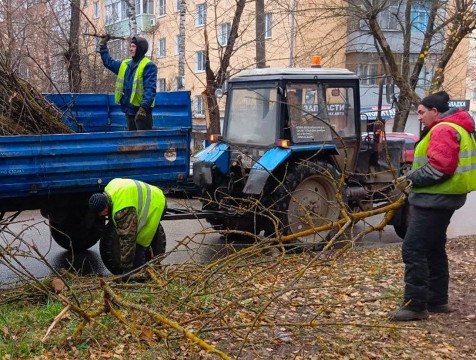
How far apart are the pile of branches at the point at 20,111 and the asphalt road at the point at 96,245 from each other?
938 mm

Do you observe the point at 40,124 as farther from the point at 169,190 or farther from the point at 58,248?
the point at 58,248

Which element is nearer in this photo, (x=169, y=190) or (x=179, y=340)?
(x=179, y=340)

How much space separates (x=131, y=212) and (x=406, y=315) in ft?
8.18

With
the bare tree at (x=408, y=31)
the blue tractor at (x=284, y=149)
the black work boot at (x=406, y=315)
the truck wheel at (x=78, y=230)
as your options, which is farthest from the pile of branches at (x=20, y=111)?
the bare tree at (x=408, y=31)

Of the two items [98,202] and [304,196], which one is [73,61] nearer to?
[304,196]

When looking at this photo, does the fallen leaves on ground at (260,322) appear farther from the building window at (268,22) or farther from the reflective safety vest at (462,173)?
the building window at (268,22)

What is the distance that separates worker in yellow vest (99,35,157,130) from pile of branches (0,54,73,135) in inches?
38.0

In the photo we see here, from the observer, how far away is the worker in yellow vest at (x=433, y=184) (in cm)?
496

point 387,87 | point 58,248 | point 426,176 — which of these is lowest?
point 58,248

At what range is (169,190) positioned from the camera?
7566 mm

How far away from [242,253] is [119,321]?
3.21ft

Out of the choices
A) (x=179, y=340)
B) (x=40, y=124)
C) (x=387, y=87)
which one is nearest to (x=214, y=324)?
(x=179, y=340)

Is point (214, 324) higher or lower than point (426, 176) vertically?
lower

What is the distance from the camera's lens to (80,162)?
665 cm
